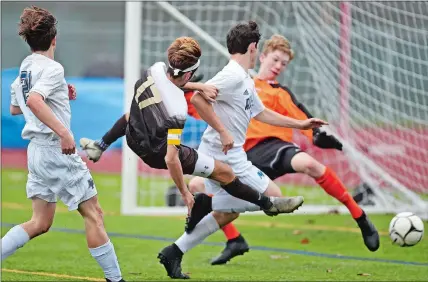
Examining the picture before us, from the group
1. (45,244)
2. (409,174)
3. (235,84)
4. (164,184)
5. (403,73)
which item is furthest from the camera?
(164,184)

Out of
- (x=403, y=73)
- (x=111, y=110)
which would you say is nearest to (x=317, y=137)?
(x=403, y=73)

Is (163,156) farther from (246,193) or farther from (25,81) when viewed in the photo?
(25,81)

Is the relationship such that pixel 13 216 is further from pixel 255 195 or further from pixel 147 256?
pixel 255 195

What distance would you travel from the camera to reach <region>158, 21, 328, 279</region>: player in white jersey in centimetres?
677

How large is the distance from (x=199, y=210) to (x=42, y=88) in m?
2.07

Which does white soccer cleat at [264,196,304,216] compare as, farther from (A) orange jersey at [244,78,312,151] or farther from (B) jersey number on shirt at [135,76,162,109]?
(A) orange jersey at [244,78,312,151]

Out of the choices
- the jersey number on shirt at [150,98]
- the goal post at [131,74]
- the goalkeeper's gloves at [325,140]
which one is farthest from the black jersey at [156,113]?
the goal post at [131,74]

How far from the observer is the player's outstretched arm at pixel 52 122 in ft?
18.1

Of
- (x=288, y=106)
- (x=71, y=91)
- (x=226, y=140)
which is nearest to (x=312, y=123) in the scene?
(x=226, y=140)

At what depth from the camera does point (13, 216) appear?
1112 cm

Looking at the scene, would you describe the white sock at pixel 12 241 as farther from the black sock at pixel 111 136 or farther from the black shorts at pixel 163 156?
the black sock at pixel 111 136

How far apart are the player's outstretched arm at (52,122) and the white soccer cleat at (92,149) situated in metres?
1.66

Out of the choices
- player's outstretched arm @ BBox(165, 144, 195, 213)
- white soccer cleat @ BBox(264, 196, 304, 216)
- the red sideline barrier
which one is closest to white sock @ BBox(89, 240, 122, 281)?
player's outstretched arm @ BBox(165, 144, 195, 213)

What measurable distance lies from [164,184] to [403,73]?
4.26 meters
